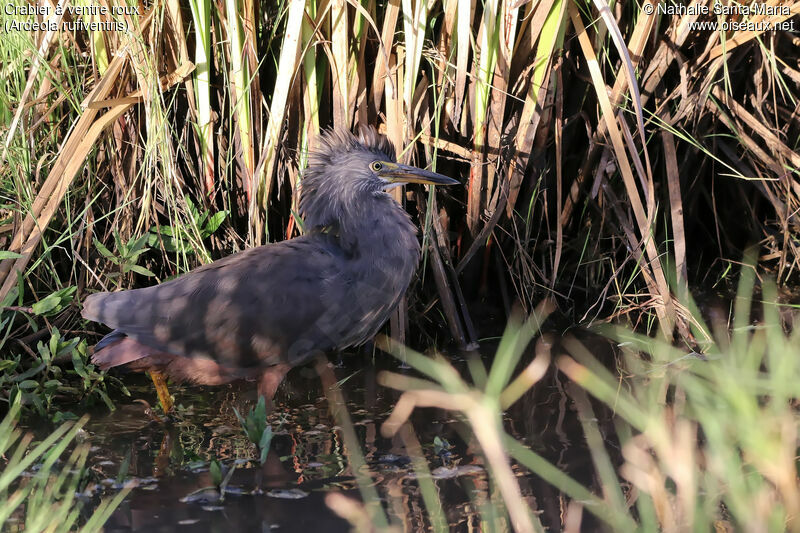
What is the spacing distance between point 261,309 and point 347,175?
2.26 feet

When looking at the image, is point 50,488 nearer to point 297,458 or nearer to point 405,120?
point 297,458

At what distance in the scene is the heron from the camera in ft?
10.7

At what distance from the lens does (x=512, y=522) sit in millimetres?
2318

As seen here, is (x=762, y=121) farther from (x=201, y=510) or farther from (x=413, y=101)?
(x=201, y=510)

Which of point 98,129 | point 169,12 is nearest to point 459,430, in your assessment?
point 98,129

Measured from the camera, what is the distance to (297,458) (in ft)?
9.52

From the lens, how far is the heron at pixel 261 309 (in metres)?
3.26

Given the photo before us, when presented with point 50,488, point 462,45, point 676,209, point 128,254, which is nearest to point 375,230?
point 462,45

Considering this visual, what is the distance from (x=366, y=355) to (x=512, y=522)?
1.68m

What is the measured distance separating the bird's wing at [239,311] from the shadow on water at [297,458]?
279mm

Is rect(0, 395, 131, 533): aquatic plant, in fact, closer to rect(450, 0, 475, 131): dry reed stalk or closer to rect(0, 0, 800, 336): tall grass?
rect(0, 0, 800, 336): tall grass

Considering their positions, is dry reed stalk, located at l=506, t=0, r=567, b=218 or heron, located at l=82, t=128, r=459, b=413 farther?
dry reed stalk, located at l=506, t=0, r=567, b=218

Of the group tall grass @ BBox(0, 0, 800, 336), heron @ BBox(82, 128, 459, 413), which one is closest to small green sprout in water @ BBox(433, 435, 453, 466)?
heron @ BBox(82, 128, 459, 413)

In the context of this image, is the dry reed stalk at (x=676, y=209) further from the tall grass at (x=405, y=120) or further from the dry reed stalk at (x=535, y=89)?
the dry reed stalk at (x=535, y=89)
